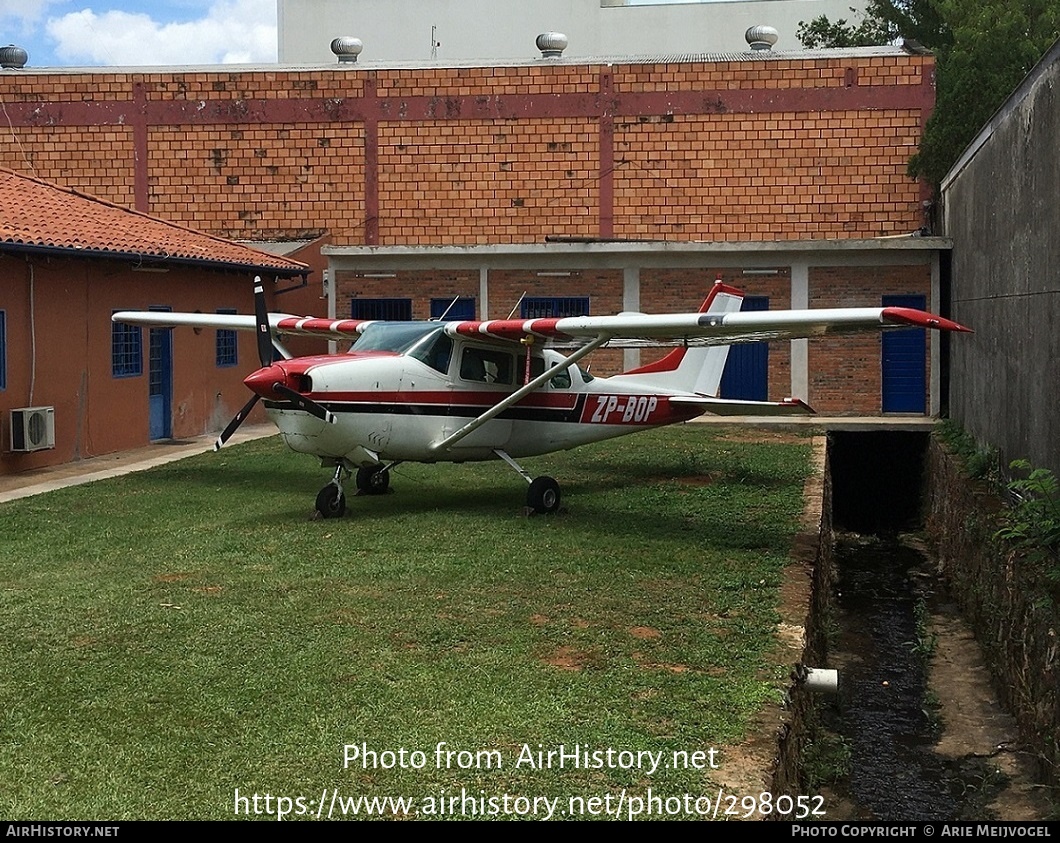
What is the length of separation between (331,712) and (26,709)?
154cm

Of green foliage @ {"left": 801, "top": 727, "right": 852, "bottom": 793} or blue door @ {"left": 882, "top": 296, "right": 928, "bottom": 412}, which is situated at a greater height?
blue door @ {"left": 882, "top": 296, "right": 928, "bottom": 412}

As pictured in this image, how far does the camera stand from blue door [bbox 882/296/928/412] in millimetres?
24062

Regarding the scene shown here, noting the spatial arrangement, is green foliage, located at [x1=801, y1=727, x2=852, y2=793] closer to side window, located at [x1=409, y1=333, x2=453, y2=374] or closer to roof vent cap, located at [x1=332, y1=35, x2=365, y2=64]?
side window, located at [x1=409, y1=333, x2=453, y2=374]

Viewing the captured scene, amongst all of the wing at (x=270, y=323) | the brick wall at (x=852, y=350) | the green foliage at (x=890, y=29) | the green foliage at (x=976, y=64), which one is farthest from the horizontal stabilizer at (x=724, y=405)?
the green foliage at (x=890, y=29)

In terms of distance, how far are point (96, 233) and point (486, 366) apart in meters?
8.50

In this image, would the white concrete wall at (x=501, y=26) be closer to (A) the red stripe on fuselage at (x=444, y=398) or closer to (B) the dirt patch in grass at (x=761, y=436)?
(B) the dirt patch in grass at (x=761, y=436)

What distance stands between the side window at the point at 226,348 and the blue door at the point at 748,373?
30.6 feet

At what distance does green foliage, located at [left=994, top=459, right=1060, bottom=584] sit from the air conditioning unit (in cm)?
1221

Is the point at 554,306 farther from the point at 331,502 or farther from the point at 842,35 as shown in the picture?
the point at 842,35

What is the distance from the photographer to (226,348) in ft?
78.3

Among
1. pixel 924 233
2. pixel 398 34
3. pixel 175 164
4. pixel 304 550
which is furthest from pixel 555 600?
pixel 398 34

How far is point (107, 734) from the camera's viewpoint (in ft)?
19.7

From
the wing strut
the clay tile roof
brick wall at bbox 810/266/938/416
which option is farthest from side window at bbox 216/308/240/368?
the wing strut

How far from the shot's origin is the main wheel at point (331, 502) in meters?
12.5
